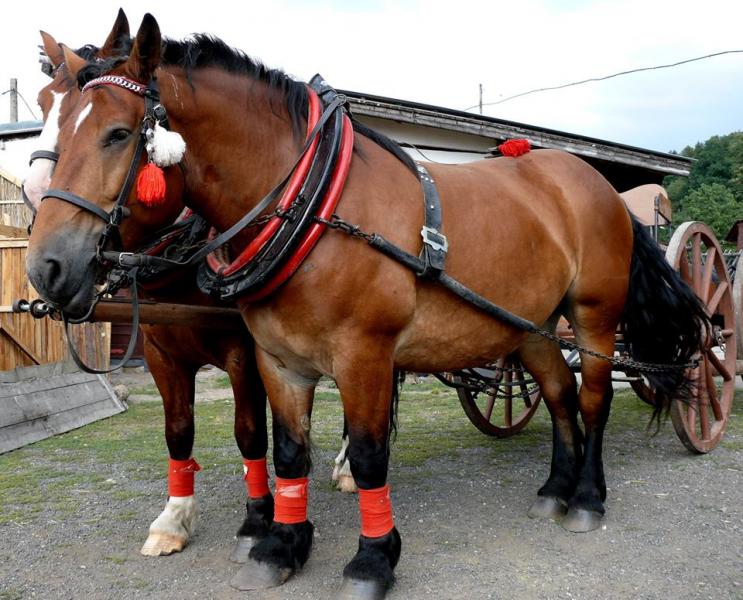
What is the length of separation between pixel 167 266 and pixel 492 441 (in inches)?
133

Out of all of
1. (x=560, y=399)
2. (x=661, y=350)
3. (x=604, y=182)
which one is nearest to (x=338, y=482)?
(x=560, y=399)

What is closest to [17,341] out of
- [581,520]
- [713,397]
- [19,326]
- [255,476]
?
[19,326]

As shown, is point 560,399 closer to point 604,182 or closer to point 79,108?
point 604,182

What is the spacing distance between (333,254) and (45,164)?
3.20 feet

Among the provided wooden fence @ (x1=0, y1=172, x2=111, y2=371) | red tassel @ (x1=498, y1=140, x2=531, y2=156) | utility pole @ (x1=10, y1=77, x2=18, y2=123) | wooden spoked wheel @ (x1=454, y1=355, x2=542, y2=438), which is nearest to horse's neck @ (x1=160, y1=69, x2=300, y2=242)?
red tassel @ (x1=498, y1=140, x2=531, y2=156)

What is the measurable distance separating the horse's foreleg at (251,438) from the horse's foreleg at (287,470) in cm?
19

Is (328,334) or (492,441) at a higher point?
(328,334)

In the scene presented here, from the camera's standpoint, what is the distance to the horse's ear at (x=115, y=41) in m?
2.19

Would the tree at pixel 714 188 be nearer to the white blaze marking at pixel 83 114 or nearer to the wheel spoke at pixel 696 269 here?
the wheel spoke at pixel 696 269

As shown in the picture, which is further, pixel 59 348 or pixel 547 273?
pixel 59 348

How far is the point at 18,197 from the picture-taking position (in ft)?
29.2

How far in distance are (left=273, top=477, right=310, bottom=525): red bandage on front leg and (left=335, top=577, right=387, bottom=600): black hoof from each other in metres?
0.41

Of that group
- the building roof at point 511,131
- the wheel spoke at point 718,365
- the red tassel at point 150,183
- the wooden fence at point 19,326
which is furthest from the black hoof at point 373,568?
the building roof at point 511,131

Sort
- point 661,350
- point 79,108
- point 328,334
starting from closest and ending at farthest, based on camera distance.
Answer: point 79,108, point 328,334, point 661,350
